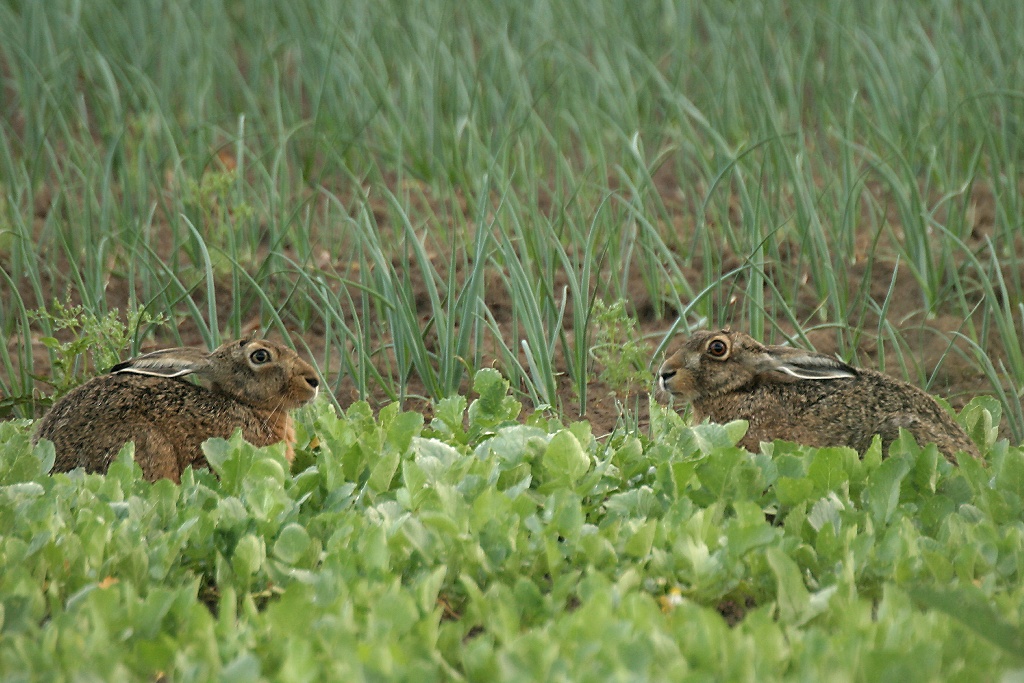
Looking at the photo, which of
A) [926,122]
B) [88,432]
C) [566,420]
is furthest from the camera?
[926,122]

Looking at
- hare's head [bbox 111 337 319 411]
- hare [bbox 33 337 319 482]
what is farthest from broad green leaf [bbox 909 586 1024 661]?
hare's head [bbox 111 337 319 411]

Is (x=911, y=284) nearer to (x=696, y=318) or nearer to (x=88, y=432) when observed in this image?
(x=696, y=318)

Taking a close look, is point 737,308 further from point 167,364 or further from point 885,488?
point 167,364

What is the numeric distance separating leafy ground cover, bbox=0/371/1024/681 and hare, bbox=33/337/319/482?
135 millimetres

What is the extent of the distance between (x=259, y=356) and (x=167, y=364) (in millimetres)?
287

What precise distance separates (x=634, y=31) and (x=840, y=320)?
344 cm

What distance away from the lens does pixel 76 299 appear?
18.4 ft

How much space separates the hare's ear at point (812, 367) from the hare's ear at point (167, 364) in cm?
186

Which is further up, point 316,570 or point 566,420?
point 316,570

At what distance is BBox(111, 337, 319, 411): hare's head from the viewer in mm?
3777

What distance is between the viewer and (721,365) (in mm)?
3855

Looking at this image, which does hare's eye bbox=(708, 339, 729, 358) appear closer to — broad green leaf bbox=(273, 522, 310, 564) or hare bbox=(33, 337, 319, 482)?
hare bbox=(33, 337, 319, 482)

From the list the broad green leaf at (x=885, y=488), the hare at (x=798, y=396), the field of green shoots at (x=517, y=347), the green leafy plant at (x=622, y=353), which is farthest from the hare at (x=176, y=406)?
the broad green leaf at (x=885, y=488)

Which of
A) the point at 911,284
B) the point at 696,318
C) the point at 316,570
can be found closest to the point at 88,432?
the point at 316,570
